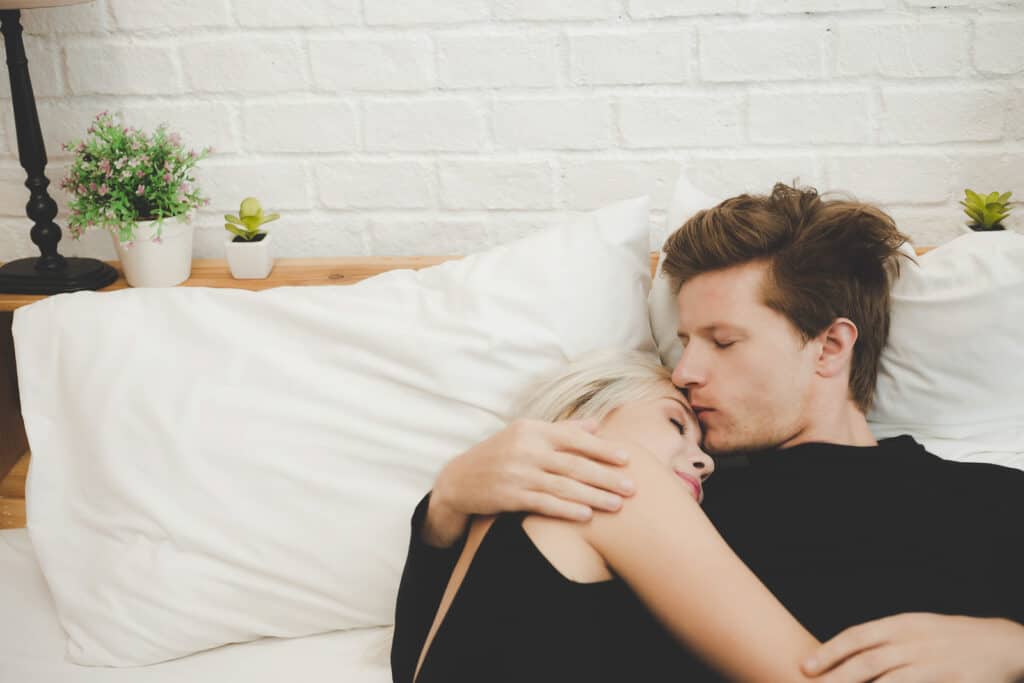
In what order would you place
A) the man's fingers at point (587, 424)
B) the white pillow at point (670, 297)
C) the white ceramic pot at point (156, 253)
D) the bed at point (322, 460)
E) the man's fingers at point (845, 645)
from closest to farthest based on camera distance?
1. the man's fingers at point (845, 645)
2. the man's fingers at point (587, 424)
3. the bed at point (322, 460)
4. the white pillow at point (670, 297)
5. the white ceramic pot at point (156, 253)

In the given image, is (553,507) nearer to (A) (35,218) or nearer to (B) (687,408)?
(B) (687,408)

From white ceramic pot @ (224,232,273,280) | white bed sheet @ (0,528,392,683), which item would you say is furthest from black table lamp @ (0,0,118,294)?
white bed sheet @ (0,528,392,683)

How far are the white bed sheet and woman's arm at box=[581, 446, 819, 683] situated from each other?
41 centimetres

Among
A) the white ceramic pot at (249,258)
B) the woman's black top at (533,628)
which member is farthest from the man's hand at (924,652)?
the white ceramic pot at (249,258)

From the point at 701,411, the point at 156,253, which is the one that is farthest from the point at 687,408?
the point at 156,253

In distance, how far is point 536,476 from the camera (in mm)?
973

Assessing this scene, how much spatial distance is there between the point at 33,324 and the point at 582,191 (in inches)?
34.6

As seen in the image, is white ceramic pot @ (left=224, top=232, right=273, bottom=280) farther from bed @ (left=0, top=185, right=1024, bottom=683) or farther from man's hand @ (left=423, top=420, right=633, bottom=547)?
man's hand @ (left=423, top=420, right=633, bottom=547)

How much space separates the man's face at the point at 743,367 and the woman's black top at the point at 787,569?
0.05 m

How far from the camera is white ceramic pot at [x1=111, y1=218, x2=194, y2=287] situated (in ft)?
4.87

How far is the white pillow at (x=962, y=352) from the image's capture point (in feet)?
3.95

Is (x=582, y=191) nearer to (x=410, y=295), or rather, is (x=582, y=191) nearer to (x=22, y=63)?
(x=410, y=295)

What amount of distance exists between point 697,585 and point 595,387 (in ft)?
1.02

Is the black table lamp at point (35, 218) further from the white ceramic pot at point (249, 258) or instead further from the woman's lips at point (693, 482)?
the woman's lips at point (693, 482)
